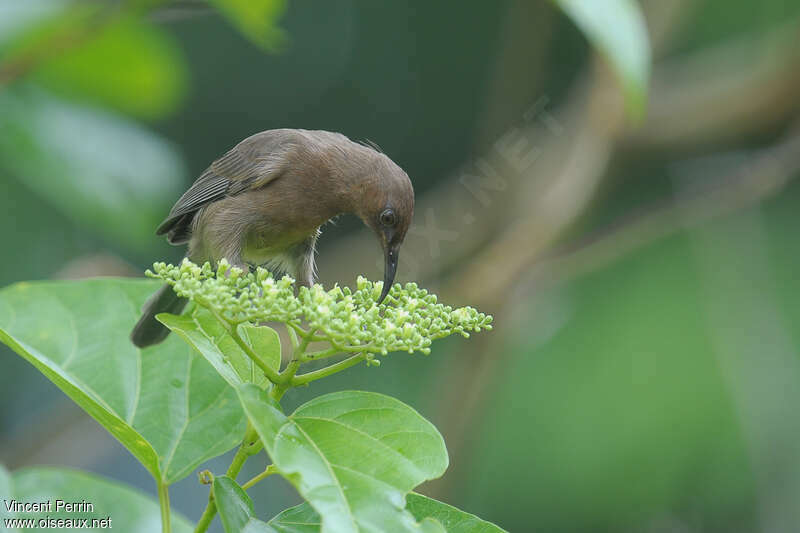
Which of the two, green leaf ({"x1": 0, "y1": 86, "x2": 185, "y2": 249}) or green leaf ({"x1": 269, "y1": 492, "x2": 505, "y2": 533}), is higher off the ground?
green leaf ({"x1": 0, "y1": 86, "x2": 185, "y2": 249})

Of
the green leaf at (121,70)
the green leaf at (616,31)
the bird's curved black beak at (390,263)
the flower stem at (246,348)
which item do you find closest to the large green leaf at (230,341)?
the flower stem at (246,348)

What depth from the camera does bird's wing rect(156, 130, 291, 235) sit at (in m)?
2.93

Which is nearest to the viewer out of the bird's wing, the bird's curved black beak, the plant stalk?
the plant stalk

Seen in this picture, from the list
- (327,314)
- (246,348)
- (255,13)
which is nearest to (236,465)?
(246,348)

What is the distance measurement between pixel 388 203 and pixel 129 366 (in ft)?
3.20

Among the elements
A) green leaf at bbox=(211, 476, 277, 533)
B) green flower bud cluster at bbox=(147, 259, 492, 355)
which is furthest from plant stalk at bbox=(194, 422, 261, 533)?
green flower bud cluster at bbox=(147, 259, 492, 355)

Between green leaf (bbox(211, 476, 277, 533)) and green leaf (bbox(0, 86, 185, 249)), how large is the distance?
2393 millimetres

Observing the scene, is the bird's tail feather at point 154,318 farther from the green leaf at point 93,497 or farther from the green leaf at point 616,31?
the green leaf at point 616,31

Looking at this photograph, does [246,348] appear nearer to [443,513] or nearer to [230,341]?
[230,341]

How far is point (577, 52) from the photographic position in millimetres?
7090

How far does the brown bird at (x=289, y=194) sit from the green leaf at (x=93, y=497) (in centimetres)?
64

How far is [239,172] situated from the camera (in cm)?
296

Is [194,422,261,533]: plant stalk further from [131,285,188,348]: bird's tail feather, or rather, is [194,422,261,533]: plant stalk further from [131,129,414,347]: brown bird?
[131,129,414,347]: brown bird

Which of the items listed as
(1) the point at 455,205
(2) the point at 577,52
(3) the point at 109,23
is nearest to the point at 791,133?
(1) the point at 455,205
